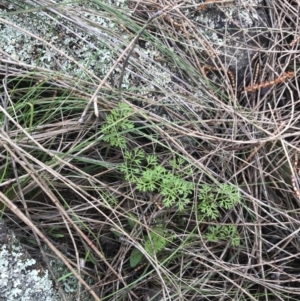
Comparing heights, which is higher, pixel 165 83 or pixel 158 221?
pixel 165 83

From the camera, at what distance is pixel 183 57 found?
6.00ft

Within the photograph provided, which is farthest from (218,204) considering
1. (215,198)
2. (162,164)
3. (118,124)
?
(118,124)

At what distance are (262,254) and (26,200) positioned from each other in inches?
31.7

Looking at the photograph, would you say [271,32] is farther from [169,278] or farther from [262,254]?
[169,278]

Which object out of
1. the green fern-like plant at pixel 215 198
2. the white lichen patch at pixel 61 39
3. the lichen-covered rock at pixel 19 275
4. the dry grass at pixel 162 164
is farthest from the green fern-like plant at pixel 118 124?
the lichen-covered rock at pixel 19 275

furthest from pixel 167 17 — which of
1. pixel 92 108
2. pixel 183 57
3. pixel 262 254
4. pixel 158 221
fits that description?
pixel 262 254

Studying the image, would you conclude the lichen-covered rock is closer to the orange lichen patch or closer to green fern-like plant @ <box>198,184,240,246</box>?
green fern-like plant @ <box>198,184,240,246</box>

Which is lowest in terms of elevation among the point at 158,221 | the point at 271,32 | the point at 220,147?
the point at 158,221

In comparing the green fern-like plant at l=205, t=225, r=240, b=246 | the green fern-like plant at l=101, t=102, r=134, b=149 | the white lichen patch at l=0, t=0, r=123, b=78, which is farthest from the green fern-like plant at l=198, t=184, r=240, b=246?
the white lichen patch at l=0, t=0, r=123, b=78

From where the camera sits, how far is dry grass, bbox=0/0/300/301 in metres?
1.58

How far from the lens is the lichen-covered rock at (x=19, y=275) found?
4.70 ft

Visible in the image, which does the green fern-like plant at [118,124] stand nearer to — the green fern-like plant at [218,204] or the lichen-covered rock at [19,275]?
the green fern-like plant at [218,204]

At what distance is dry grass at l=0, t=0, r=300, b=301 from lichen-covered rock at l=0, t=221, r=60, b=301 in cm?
6

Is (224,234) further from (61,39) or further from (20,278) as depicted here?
(61,39)
